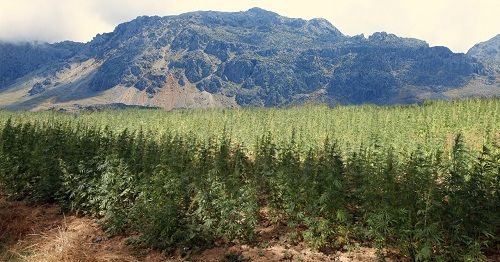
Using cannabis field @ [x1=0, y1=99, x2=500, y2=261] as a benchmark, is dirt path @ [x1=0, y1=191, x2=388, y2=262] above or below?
below

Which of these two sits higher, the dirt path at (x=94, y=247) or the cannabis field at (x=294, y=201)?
the cannabis field at (x=294, y=201)

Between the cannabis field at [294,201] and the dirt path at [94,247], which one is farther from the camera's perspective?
the cannabis field at [294,201]

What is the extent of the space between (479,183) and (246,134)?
2192 inches

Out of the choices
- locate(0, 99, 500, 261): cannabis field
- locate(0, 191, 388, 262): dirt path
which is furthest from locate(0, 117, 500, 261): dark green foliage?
locate(0, 191, 388, 262): dirt path

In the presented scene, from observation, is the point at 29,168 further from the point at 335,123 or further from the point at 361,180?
the point at 335,123

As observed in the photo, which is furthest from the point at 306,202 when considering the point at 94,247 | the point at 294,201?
the point at 94,247

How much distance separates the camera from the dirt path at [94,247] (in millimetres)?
8289

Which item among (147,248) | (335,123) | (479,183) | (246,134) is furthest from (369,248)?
(335,123)

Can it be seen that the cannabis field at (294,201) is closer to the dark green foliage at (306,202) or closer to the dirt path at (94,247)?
the dark green foliage at (306,202)

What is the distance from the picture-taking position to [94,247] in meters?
13.9

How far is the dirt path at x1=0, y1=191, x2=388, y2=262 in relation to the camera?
8.29 metres

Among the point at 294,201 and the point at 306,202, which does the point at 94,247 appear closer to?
the point at 294,201

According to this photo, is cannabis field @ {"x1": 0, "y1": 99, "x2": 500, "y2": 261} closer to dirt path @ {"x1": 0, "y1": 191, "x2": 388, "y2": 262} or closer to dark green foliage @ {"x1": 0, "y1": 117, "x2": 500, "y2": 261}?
dark green foliage @ {"x1": 0, "y1": 117, "x2": 500, "y2": 261}

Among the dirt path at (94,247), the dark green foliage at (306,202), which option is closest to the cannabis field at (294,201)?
the dark green foliage at (306,202)
